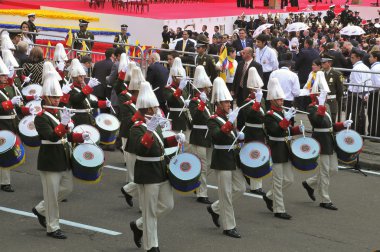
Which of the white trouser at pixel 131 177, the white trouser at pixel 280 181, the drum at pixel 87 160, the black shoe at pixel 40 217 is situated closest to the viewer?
the drum at pixel 87 160

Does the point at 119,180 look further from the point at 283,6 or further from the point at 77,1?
the point at 283,6

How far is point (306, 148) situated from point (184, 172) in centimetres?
234

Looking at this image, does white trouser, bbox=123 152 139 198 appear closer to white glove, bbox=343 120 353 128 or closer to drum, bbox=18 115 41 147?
drum, bbox=18 115 41 147

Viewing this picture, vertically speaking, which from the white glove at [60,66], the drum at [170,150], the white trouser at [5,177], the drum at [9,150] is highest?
the white glove at [60,66]

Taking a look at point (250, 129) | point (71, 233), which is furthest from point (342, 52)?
point (71, 233)

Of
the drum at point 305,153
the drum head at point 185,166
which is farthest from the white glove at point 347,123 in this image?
the drum head at point 185,166

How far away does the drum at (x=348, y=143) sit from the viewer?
11859 mm

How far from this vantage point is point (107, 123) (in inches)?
500

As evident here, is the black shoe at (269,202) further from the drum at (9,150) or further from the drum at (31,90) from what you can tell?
the drum at (31,90)

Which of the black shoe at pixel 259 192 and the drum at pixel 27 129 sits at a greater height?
the drum at pixel 27 129

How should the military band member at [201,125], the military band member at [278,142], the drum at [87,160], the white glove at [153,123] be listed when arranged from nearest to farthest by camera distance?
the white glove at [153,123]
the drum at [87,160]
the military band member at [278,142]
the military band member at [201,125]

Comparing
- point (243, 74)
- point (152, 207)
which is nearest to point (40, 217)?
point (152, 207)

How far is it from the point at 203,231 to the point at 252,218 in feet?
3.09

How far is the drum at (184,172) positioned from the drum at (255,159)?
1.05m
